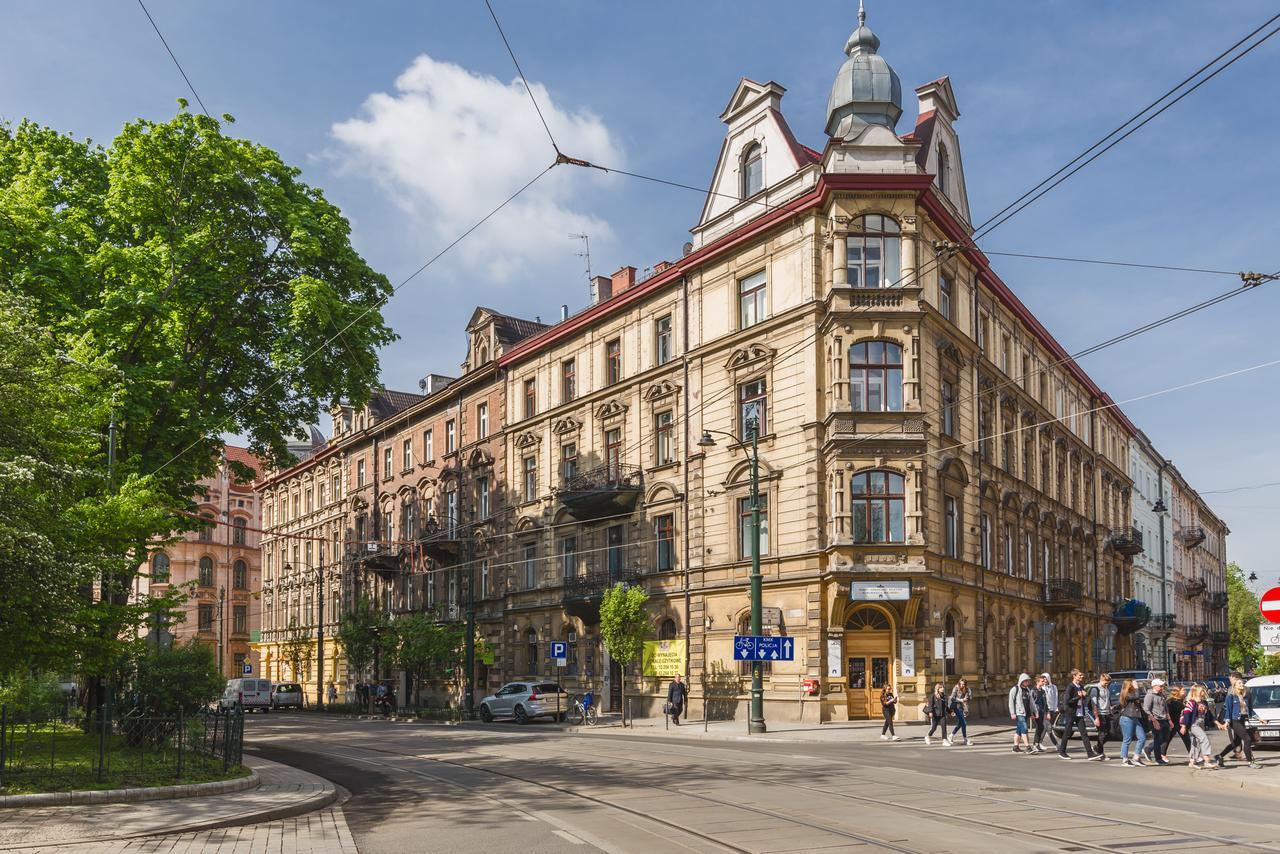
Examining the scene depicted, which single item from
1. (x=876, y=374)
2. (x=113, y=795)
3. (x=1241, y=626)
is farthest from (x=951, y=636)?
(x=1241, y=626)

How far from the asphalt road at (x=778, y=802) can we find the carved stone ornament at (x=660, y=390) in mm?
16645

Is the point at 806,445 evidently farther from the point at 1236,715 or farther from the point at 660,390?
the point at 1236,715

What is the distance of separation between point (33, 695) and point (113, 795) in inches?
435

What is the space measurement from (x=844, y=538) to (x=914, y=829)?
2040cm

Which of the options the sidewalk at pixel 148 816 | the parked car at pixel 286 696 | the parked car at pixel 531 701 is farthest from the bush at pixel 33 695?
the parked car at pixel 286 696

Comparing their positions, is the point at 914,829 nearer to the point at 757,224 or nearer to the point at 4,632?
the point at 4,632

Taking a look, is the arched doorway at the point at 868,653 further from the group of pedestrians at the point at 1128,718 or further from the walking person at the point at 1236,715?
the walking person at the point at 1236,715

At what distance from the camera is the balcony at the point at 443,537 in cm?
5225

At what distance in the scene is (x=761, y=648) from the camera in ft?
97.7

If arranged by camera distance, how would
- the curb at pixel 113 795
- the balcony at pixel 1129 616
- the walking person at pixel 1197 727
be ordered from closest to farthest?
1. the curb at pixel 113 795
2. the walking person at pixel 1197 727
3. the balcony at pixel 1129 616

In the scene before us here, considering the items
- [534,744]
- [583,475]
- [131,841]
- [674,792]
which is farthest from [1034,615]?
[131,841]

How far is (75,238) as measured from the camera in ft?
93.0

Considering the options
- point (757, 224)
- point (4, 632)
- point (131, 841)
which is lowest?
point (131, 841)

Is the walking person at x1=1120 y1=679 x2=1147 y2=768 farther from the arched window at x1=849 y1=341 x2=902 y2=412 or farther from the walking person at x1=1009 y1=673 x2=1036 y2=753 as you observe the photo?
the arched window at x1=849 y1=341 x2=902 y2=412
